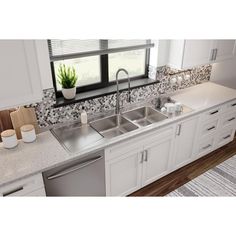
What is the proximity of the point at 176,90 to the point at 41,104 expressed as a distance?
1932mm

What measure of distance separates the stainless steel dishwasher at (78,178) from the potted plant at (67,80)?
752mm

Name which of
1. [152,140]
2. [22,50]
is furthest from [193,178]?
[22,50]

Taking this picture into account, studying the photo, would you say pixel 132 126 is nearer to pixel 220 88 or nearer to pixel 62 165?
pixel 62 165

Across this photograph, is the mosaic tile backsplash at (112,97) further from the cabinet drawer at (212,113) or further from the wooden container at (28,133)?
the cabinet drawer at (212,113)

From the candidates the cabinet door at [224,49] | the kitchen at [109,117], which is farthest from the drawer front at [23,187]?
the cabinet door at [224,49]

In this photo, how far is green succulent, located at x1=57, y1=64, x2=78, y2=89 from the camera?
7.48 ft

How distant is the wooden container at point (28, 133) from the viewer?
1.90 m

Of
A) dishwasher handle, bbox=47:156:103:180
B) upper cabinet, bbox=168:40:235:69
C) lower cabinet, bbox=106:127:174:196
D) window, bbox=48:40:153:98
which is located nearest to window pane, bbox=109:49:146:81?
window, bbox=48:40:153:98

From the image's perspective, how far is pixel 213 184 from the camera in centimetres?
274

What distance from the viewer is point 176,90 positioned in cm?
319

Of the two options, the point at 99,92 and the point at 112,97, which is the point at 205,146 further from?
the point at 99,92

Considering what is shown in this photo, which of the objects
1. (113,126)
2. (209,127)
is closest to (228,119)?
(209,127)
